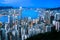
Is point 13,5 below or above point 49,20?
above

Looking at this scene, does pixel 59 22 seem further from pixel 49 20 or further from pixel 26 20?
pixel 26 20

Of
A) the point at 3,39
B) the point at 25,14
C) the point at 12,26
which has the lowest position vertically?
the point at 3,39

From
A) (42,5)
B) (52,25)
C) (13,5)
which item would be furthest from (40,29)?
(13,5)

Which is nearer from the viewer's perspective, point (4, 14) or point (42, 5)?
point (4, 14)

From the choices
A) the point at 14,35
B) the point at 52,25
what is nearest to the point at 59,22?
the point at 52,25

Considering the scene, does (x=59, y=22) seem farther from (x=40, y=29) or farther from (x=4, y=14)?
(x=4, y=14)

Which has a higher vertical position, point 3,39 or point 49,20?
point 49,20
